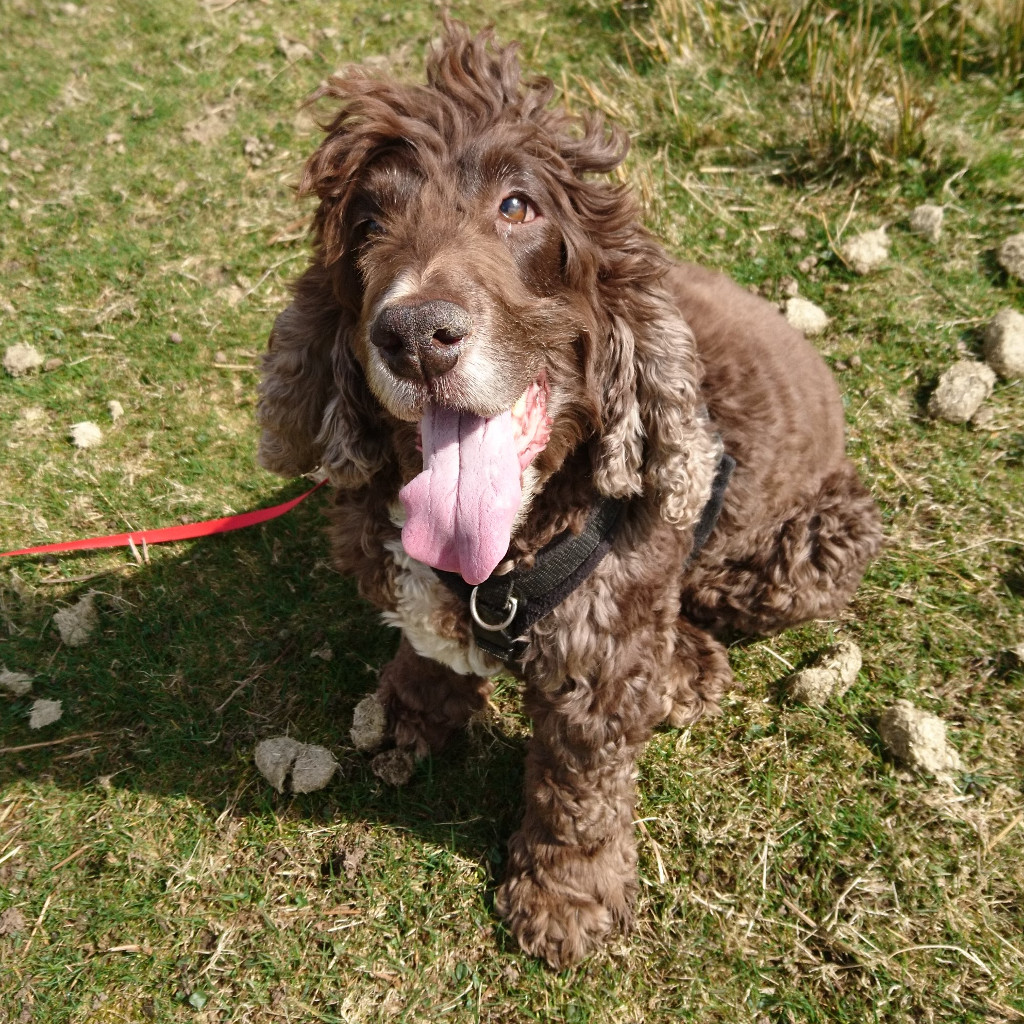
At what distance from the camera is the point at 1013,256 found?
4.52m

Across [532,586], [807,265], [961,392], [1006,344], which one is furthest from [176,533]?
[1006,344]

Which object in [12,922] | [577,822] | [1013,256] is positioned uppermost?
[1013,256]

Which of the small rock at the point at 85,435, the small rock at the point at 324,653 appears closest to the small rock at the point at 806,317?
the small rock at the point at 324,653

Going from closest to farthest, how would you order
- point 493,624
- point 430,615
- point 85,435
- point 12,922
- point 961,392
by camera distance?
point 493,624
point 430,615
point 12,922
point 961,392
point 85,435

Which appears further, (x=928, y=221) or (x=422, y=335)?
(x=928, y=221)

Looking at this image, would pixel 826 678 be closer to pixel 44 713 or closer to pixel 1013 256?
pixel 1013 256

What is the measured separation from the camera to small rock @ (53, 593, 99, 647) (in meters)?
3.76

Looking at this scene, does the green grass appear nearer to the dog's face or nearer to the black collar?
the black collar

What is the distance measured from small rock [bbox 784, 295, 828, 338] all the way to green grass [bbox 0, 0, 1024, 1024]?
0.35 feet

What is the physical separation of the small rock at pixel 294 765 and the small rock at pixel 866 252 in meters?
3.73

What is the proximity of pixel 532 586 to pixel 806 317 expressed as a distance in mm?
2720

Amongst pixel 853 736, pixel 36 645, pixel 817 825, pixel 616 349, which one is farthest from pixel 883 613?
pixel 36 645

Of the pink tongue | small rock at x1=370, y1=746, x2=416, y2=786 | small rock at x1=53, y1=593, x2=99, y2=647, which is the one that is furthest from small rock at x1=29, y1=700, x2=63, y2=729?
the pink tongue

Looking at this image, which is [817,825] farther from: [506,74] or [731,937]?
[506,74]
